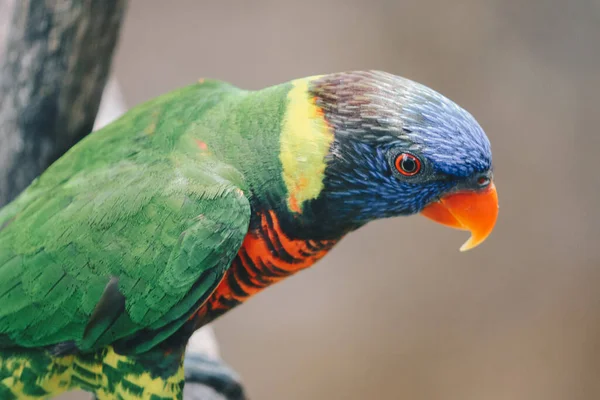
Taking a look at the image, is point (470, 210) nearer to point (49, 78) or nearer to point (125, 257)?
point (125, 257)

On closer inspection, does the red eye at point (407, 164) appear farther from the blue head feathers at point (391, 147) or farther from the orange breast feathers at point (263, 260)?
the orange breast feathers at point (263, 260)

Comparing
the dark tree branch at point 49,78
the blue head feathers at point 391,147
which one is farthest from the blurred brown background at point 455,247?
the blue head feathers at point 391,147

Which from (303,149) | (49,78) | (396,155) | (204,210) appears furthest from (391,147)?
(49,78)

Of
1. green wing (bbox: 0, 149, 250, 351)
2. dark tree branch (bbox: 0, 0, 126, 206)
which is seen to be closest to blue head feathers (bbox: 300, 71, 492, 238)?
green wing (bbox: 0, 149, 250, 351)

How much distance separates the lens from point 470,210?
1361 millimetres

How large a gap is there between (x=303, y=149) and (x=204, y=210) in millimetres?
265

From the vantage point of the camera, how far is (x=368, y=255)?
3.58 m

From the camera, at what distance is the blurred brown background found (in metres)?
3.30

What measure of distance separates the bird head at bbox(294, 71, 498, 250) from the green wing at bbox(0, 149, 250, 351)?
244mm

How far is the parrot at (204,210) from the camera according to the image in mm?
1265

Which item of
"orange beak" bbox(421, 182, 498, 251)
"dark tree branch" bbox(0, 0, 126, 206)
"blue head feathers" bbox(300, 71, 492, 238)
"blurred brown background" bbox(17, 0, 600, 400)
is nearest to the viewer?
"blue head feathers" bbox(300, 71, 492, 238)

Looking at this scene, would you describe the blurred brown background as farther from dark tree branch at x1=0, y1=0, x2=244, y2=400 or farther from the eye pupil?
the eye pupil

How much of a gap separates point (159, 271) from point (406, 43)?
2567 mm

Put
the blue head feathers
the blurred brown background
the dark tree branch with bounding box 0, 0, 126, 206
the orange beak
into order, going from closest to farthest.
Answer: the blue head feathers → the orange beak → the dark tree branch with bounding box 0, 0, 126, 206 → the blurred brown background
